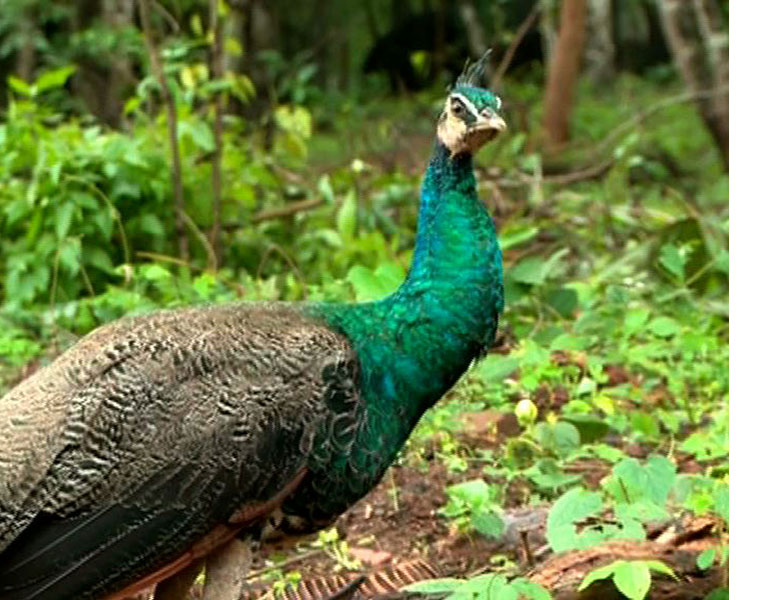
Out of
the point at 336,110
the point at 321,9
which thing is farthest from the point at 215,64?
the point at 321,9

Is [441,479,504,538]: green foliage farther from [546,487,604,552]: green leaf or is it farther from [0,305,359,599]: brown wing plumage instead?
[0,305,359,599]: brown wing plumage

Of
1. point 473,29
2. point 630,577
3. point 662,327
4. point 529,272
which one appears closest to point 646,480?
point 630,577

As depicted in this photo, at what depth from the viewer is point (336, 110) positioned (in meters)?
16.6

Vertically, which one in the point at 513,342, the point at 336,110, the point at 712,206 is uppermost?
the point at 513,342

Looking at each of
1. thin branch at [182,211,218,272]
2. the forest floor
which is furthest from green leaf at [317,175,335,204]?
the forest floor

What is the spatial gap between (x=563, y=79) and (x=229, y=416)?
9205 millimetres

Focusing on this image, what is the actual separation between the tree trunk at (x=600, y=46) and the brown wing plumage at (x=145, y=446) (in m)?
15.8

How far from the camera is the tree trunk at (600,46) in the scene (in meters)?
19.0

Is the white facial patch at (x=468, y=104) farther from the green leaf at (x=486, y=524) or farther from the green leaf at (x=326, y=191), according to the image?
the green leaf at (x=326, y=191)

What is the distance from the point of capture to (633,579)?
329 cm

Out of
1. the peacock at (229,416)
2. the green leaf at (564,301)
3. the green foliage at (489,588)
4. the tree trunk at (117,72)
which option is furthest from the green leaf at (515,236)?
the tree trunk at (117,72)

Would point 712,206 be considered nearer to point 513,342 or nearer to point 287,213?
point 287,213

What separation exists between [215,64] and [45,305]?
1.28m

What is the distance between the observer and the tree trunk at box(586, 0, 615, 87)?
18984 mm
